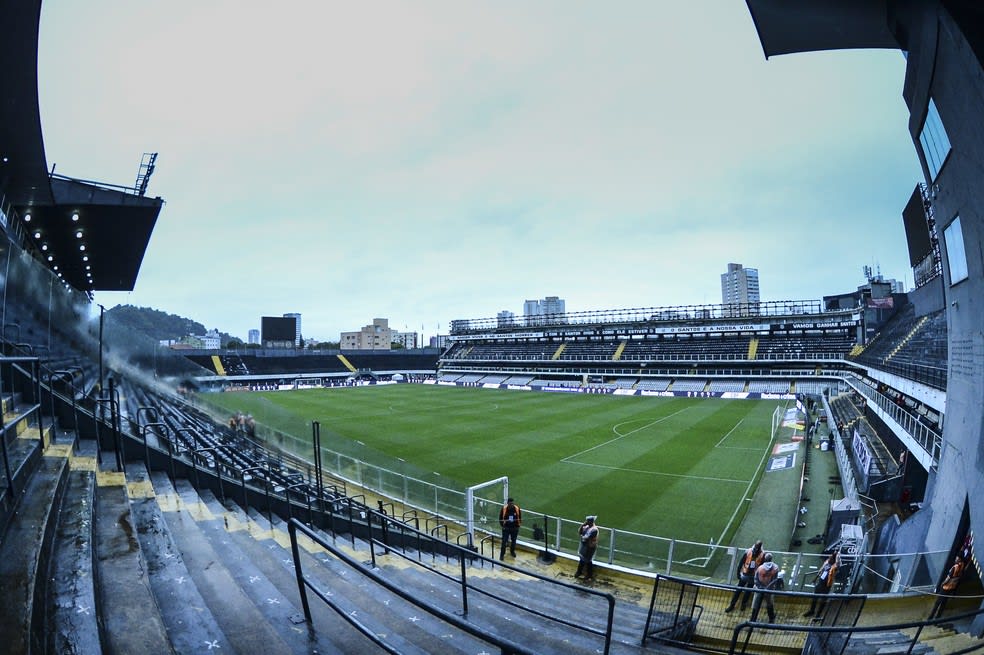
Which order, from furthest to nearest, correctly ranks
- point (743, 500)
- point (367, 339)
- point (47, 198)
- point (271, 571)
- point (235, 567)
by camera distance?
point (367, 339) → point (743, 500) → point (47, 198) → point (271, 571) → point (235, 567)

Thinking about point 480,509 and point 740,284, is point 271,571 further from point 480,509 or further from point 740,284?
point 740,284

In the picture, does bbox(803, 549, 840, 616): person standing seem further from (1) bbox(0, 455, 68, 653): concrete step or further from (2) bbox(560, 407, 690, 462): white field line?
(2) bbox(560, 407, 690, 462): white field line

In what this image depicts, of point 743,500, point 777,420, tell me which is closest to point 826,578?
point 743,500

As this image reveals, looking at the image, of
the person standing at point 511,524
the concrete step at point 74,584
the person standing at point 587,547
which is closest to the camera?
the concrete step at point 74,584

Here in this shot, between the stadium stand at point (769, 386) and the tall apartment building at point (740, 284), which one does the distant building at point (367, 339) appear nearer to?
the stadium stand at point (769, 386)

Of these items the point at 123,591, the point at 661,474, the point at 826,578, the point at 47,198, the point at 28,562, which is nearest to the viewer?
the point at 28,562

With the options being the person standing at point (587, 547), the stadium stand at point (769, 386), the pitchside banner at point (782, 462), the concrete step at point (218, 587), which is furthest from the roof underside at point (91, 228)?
the stadium stand at point (769, 386)

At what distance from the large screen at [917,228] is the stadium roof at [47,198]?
33.9 meters

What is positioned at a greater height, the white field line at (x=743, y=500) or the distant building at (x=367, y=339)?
the distant building at (x=367, y=339)

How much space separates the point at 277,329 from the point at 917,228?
7149cm

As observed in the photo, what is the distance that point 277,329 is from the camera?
2840 inches

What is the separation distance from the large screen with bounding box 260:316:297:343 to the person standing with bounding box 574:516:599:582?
225 ft

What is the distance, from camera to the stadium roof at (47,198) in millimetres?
8570

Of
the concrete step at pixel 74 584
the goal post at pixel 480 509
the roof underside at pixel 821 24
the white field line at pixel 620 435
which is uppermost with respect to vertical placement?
the roof underside at pixel 821 24
